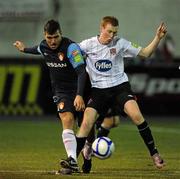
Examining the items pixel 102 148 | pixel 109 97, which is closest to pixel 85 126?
pixel 102 148

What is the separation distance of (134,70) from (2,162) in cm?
1476

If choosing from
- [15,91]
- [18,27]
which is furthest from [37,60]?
[18,27]

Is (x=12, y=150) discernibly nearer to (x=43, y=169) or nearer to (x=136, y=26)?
(x=43, y=169)

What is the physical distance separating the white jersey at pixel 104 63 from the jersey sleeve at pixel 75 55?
10.1 inches

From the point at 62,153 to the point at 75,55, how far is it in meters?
3.96

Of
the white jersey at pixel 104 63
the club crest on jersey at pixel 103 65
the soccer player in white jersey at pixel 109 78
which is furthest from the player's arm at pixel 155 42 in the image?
the club crest on jersey at pixel 103 65

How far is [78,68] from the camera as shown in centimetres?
1105

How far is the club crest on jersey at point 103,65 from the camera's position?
11.4 metres

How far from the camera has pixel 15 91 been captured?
2684 cm

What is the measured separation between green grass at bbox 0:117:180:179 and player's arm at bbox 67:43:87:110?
97 centimetres

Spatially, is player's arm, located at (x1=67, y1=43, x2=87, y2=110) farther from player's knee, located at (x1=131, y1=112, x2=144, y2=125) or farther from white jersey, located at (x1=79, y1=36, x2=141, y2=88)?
player's knee, located at (x1=131, y1=112, x2=144, y2=125)

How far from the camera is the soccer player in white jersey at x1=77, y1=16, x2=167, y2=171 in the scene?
11.3 metres

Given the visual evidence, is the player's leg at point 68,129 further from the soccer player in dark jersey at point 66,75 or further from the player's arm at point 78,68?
the player's arm at point 78,68

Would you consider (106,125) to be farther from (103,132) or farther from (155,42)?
(155,42)
